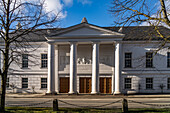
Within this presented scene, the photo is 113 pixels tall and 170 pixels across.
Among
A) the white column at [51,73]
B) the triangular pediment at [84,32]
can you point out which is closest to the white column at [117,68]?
the triangular pediment at [84,32]

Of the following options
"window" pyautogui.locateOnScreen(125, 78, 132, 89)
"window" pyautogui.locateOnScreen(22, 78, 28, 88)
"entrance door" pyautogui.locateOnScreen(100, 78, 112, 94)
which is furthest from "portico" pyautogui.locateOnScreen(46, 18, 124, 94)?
"window" pyautogui.locateOnScreen(22, 78, 28, 88)

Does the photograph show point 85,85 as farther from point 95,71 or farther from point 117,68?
point 117,68

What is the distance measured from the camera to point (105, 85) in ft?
74.9

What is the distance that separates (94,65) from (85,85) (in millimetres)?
4149

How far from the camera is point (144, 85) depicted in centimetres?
2259

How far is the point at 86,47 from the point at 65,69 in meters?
4.83

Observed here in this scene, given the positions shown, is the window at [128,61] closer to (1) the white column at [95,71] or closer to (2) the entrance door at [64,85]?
(1) the white column at [95,71]

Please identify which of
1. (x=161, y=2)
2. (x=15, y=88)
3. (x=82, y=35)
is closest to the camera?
(x=161, y=2)

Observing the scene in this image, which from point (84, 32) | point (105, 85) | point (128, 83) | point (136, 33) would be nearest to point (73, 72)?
point (105, 85)

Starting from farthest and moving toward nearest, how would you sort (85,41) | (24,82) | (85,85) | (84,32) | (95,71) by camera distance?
(24,82) → (85,85) → (84,32) → (85,41) → (95,71)

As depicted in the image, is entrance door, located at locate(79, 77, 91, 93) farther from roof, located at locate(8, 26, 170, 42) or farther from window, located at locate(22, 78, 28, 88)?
window, located at locate(22, 78, 28, 88)

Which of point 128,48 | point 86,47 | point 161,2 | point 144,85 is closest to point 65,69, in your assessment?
point 86,47

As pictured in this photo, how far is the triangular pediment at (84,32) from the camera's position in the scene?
2090 centimetres

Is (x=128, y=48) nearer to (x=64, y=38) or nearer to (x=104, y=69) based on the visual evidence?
(x=104, y=69)
